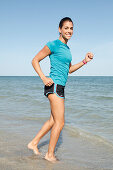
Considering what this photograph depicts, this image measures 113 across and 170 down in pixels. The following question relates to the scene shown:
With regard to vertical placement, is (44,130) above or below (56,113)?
below

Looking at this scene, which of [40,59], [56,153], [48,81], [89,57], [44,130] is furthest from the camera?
[56,153]

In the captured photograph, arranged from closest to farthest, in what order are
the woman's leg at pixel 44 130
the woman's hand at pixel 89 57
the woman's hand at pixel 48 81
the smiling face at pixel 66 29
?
the woman's hand at pixel 48 81, the smiling face at pixel 66 29, the woman's leg at pixel 44 130, the woman's hand at pixel 89 57

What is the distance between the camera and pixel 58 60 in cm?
289

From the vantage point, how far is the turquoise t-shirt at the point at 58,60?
2857 mm

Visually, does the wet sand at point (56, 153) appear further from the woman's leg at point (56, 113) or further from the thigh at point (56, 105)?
the thigh at point (56, 105)

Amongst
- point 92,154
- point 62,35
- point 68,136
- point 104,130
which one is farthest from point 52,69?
point 104,130

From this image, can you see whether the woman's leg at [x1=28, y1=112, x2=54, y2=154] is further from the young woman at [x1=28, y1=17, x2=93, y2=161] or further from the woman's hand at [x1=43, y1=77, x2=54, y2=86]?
the woman's hand at [x1=43, y1=77, x2=54, y2=86]

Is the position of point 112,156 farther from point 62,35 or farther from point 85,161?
point 62,35

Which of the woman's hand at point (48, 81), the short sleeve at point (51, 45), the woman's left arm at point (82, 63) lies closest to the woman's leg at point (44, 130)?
the woman's hand at point (48, 81)

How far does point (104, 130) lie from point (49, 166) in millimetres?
2919

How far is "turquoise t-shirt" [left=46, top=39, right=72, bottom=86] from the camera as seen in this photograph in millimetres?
2857

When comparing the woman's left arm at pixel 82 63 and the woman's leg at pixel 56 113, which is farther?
the woman's left arm at pixel 82 63

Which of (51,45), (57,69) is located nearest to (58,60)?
(57,69)

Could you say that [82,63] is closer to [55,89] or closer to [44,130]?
[55,89]
